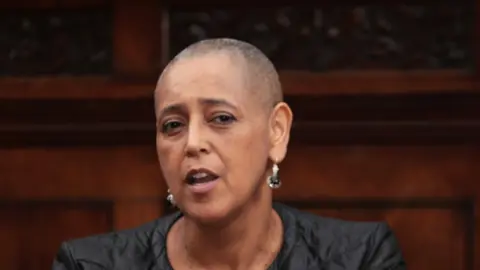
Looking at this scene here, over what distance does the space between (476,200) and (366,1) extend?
457mm

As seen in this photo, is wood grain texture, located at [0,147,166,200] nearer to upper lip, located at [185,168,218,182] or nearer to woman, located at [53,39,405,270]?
woman, located at [53,39,405,270]

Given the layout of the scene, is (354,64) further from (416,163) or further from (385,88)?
(416,163)

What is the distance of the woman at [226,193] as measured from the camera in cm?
118

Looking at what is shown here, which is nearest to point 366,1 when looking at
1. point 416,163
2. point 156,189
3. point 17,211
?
point 416,163

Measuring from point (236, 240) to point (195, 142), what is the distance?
0.20 m

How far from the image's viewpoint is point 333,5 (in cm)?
170

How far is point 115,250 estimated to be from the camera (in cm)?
133

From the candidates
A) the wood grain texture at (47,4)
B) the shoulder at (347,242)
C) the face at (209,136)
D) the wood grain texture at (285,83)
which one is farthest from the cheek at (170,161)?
the wood grain texture at (47,4)

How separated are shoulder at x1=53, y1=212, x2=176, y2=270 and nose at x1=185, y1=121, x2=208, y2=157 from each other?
0.76ft

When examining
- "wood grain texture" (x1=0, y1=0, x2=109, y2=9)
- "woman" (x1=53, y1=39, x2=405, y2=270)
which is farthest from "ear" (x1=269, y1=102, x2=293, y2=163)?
"wood grain texture" (x1=0, y1=0, x2=109, y2=9)

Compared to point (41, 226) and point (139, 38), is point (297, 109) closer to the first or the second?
point (139, 38)

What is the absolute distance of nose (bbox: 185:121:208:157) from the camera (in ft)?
3.82

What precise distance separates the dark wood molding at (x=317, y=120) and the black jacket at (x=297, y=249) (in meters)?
0.36

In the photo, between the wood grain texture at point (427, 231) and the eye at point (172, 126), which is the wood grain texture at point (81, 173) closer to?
the wood grain texture at point (427, 231)
